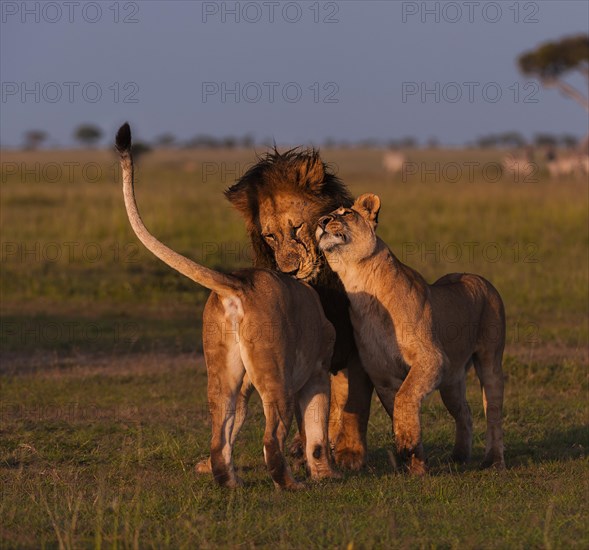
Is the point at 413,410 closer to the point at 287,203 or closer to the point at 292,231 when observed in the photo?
the point at 292,231

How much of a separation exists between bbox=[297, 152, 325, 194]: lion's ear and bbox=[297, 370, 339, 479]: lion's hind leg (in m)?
1.17

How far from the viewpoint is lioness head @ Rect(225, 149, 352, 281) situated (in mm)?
5973

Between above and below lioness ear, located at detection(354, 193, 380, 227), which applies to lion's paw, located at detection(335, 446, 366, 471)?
below

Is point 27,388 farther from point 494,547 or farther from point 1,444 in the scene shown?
point 494,547

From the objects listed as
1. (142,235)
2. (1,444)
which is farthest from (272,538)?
(1,444)

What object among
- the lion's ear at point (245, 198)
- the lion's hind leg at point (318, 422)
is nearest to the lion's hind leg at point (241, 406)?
the lion's hind leg at point (318, 422)

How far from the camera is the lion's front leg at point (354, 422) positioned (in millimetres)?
5875

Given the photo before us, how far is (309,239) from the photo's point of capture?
5.99m

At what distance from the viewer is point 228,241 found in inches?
643

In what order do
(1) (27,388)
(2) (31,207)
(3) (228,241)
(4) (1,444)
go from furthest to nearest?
(2) (31,207)
(3) (228,241)
(1) (27,388)
(4) (1,444)

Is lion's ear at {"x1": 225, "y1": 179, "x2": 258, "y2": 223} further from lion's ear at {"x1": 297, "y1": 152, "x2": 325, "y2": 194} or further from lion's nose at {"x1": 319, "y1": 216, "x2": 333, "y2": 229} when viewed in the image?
lion's nose at {"x1": 319, "y1": 216, "x2": 333, "y2": 229}

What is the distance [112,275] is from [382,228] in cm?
486

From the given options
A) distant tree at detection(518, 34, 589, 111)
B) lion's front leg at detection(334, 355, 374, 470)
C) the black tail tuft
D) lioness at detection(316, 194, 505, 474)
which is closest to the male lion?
lion's front leg at detection(334, 355, 374, 470)

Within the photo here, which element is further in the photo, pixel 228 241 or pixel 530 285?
pixel 228 241
